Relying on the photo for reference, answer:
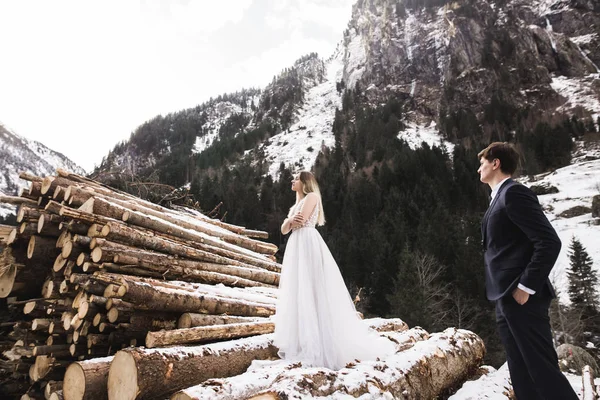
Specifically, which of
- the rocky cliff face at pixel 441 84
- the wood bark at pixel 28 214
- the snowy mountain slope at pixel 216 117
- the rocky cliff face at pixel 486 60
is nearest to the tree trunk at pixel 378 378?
the wood bark at pixel 28 214

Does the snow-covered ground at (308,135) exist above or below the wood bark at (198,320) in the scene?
above

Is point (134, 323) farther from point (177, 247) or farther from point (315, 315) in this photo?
point (315, 315)

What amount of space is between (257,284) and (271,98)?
338ft

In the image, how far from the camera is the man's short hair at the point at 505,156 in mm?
3023

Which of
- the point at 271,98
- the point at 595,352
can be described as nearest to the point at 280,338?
the point at 595,352

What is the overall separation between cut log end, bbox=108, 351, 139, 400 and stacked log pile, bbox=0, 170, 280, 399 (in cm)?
32

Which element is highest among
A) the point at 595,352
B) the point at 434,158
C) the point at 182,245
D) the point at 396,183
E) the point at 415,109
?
the point at 415,109

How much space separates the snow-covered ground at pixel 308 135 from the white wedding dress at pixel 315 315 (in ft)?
190

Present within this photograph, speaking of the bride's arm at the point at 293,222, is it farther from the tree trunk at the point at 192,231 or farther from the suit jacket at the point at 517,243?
the tree trunk at the point at 192,231

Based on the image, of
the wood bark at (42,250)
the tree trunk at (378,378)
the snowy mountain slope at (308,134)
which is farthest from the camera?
the snowy mountain slope at (308,134)

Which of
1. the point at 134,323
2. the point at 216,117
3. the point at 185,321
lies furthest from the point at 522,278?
the point at 216,117

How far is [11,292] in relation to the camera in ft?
16.1

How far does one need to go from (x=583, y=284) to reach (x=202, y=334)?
29294 millimetres

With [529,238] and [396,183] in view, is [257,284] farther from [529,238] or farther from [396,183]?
[396,183]
